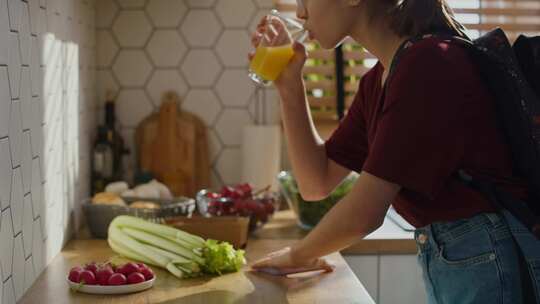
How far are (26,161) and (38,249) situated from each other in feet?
0.75

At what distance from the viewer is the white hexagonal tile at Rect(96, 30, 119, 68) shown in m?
2.88

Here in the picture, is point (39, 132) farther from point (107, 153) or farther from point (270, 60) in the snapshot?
point (107, 153)

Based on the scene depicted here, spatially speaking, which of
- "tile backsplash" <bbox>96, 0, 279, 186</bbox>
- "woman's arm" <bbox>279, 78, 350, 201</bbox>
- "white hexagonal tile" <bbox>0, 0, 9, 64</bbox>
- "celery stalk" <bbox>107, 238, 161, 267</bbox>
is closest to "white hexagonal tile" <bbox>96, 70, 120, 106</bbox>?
"tile backsplash" <bbox>96, 0, 279, 186</bbox>

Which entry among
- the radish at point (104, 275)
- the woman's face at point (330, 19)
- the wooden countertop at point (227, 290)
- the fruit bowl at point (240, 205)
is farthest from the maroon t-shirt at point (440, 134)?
the fruit bowl at point (240, 205)

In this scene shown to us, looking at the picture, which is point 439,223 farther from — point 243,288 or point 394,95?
point 243,288

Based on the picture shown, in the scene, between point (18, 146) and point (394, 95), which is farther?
point (18, 146)

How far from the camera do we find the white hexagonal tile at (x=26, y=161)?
5.66 ft

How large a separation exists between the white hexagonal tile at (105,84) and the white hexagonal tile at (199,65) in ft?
0.76

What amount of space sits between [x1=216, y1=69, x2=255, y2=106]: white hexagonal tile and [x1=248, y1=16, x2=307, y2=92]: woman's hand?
0.84 meters

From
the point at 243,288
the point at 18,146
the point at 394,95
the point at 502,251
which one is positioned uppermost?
the point at 394,95

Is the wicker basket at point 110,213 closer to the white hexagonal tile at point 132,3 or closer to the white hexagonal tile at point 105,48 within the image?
the white hexagonal tile at point 105,48

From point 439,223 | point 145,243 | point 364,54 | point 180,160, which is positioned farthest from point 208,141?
point 439,223

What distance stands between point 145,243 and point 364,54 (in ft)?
4.00

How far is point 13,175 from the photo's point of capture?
163 centimetres
